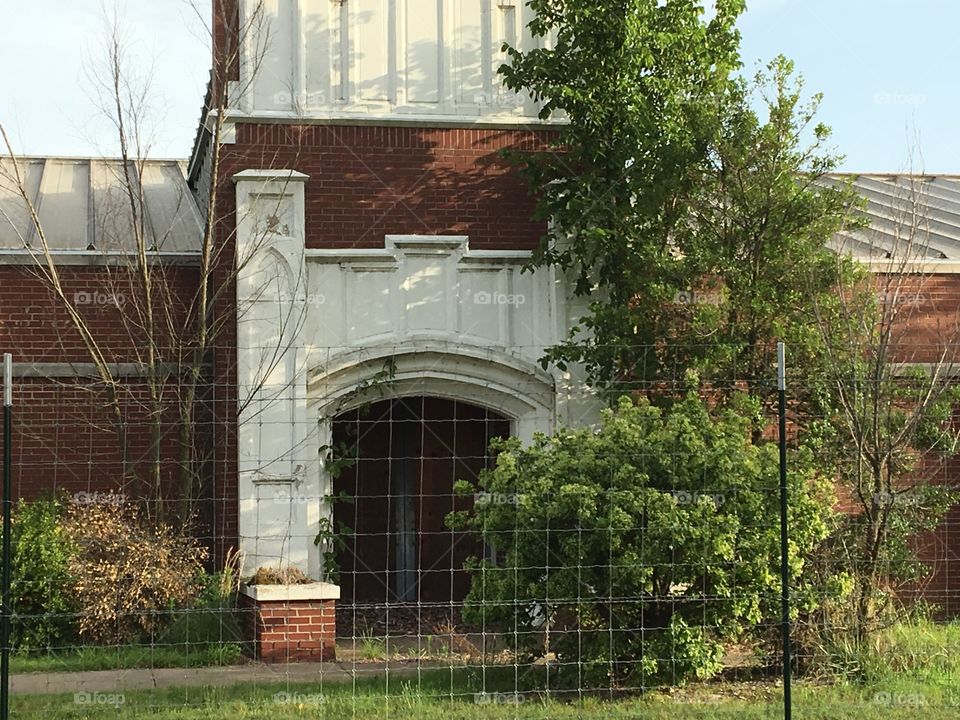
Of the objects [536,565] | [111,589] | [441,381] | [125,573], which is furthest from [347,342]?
[536,565]

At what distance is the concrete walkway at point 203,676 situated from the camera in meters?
11.3

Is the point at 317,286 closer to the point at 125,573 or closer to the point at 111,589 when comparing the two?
the point at 125,573

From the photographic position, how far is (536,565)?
36.3 feet

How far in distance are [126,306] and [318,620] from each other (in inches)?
183

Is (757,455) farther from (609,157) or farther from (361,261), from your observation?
(361,261)

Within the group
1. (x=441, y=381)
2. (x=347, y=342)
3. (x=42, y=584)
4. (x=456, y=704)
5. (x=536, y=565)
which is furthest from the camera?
(x=441, y=381)

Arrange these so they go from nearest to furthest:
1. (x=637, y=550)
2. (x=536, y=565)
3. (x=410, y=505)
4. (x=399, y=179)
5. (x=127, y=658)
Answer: (x=637, y=550)
(x=536, y=565)
(x=127, y=658)
(x=399, y=179)
(x=410, y=505)

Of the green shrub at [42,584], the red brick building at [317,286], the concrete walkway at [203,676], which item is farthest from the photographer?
the red brick building at [317,286]

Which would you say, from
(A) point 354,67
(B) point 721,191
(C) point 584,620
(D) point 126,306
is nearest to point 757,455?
(C) point 584,620

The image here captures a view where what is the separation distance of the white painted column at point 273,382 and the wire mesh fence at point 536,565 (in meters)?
0.05

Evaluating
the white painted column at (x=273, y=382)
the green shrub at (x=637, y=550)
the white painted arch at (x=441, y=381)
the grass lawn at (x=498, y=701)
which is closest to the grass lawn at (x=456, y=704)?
the grass lawn at (x=498, y=701)

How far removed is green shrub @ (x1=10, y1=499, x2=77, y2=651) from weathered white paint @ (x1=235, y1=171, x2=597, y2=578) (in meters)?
1.83

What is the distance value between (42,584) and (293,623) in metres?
2.51

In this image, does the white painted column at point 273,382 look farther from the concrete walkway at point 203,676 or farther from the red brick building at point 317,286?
the concrete walkway at point 203,676
